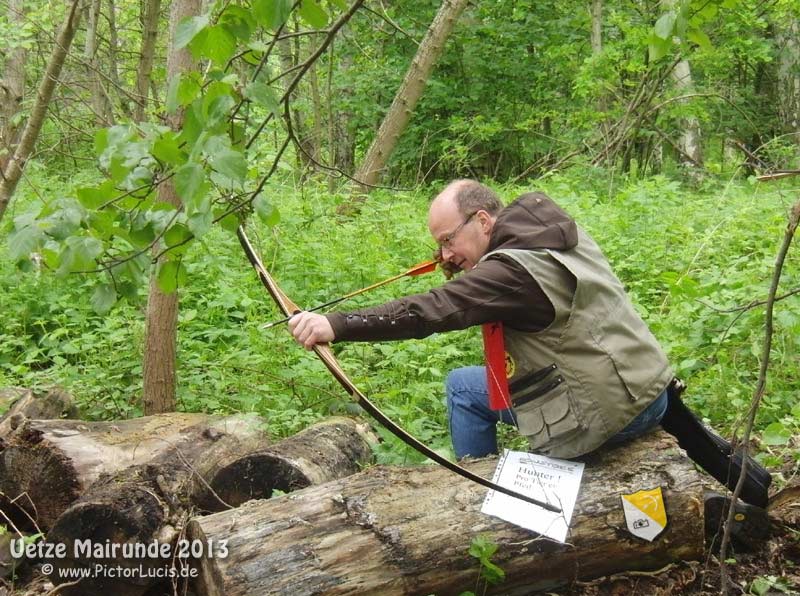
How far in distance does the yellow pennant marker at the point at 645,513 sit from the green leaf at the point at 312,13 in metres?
2.08

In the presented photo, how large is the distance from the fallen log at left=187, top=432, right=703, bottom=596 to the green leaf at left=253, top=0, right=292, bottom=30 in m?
1.75

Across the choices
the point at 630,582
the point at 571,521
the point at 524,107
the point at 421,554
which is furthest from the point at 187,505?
the point at 524,107

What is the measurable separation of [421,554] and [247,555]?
628mm

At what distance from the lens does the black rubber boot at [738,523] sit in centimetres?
321

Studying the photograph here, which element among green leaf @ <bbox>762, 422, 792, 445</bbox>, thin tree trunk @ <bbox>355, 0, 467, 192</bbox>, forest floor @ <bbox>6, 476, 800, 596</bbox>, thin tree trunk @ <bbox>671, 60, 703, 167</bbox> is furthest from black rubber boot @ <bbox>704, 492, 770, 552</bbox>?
thin tree trunk @ <bbox>671, 60, 703, 167</bbox>

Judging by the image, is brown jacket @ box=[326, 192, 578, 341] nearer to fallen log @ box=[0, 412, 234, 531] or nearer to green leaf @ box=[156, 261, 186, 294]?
green leaf @ box=[156, 261, 186, 294]

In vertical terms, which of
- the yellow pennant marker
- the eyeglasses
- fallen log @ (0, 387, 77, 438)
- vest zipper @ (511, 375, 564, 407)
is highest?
the eyeglasses

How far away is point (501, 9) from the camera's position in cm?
1324

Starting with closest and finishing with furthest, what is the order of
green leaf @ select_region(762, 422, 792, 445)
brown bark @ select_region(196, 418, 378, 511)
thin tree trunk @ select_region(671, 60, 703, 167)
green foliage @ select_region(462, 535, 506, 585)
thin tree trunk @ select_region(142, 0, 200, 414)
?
green foliage @ select_region(462, 535, 506, 585) < green leaf @ select_region(762, 422, 792, 445) < brown bark @ select_region(196, 418, 378, 511) < thin tree trunk @ select_region(142, 0, 200, 414) < thin tree trunk @ select_region(671, 60, 703, 167)

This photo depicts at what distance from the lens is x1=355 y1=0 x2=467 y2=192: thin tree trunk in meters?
8.45

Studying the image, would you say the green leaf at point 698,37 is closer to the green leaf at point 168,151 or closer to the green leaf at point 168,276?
the green leaf at point 168,151

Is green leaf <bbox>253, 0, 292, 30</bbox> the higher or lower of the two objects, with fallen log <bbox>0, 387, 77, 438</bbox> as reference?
higher

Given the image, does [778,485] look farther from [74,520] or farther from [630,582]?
[74,520]

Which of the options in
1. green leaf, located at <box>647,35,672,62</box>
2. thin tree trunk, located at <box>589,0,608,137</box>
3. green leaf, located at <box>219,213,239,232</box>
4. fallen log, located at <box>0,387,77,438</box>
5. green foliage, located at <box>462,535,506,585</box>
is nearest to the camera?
green leaf, located at <box>647,35,672,62</box>
